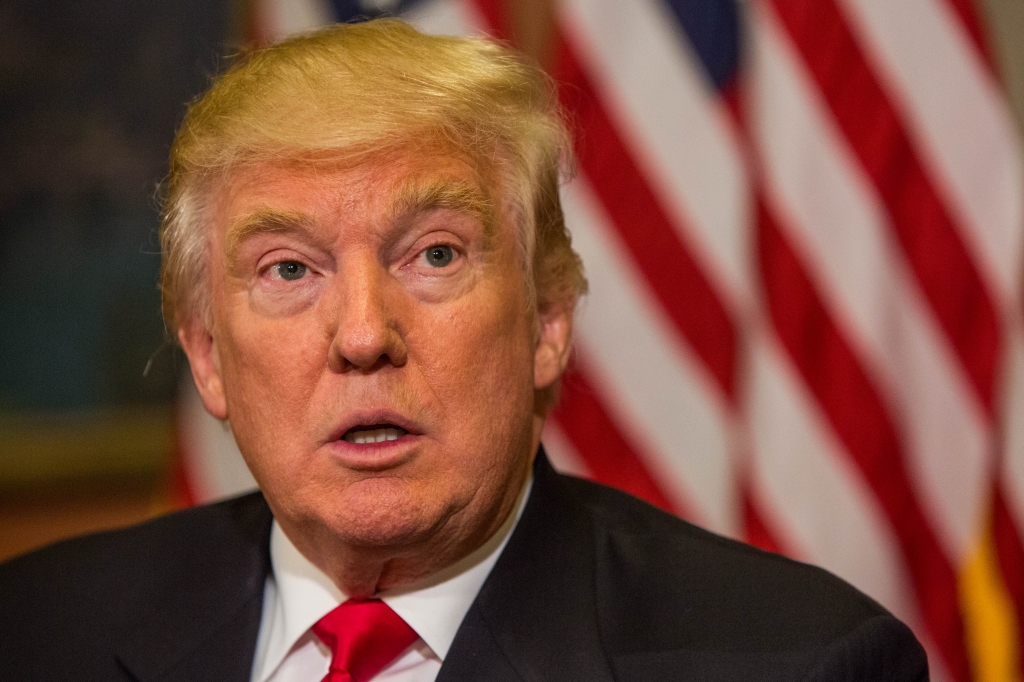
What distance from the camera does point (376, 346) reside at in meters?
1.16

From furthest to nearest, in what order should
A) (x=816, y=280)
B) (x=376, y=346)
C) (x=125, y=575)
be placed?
(x=816, y=280) → (x=125, y=575) → (x=376, y=346)

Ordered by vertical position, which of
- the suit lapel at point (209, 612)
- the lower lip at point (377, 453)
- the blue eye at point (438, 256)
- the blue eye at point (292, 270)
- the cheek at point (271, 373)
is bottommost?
the suit lapel at point (209, 612)

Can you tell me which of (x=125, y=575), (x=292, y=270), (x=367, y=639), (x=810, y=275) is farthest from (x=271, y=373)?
(x=810, y=275)

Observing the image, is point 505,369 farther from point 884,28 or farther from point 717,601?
point 884,28

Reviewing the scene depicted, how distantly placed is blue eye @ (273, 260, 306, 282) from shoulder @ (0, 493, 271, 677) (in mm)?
453

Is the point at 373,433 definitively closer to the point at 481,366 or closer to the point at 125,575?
the point at 481,366

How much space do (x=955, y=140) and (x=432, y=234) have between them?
4.54 ft

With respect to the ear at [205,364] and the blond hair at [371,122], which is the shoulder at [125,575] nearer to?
the ear at [205,364]

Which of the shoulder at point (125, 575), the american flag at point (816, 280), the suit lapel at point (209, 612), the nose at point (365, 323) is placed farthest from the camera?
the american flag at point (816, 280)

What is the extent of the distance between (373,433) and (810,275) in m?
1.30

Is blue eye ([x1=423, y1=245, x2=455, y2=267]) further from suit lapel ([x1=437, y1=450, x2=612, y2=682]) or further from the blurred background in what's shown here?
the blurred background

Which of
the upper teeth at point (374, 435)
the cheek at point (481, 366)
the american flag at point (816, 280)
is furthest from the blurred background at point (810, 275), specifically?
the upper teeth at point (374, 435)

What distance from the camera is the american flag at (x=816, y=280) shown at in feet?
7.16

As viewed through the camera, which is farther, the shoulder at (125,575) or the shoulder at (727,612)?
the shoulder at (125,575)
